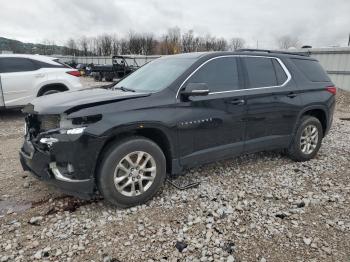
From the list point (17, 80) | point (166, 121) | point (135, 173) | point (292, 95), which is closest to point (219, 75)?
point (166, 121)

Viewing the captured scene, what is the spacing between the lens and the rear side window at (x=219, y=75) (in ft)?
12.5

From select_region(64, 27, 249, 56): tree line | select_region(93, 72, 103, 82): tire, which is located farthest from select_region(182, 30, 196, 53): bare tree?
select_region(93, 72, 103, 82): tire

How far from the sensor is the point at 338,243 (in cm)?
284

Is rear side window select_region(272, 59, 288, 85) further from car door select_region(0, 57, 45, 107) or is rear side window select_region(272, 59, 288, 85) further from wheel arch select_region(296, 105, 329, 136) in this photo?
car door select_region(0, 57, 45, 107)

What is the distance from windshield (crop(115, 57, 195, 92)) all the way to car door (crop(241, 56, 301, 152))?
966 mm

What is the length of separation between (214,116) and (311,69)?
2.35 metres

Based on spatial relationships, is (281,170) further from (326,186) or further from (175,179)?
(175,179)

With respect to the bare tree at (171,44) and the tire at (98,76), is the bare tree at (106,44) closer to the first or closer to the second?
the bare tree at (171,44)

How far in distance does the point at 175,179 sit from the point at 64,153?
171 centimetres

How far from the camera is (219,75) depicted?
13.0 ft

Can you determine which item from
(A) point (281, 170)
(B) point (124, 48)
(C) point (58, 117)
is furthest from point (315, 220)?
(B) point (124, 48)

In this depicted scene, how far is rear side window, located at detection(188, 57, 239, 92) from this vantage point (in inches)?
150

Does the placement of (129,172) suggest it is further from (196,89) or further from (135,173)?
(196,89)

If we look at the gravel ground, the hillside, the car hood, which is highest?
the hillside
